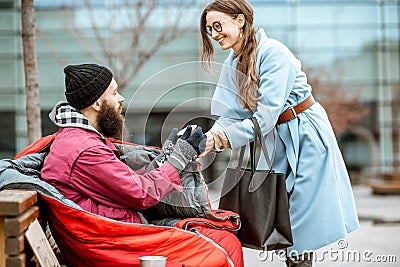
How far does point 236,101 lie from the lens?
360cm

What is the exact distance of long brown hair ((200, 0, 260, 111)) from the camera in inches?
137

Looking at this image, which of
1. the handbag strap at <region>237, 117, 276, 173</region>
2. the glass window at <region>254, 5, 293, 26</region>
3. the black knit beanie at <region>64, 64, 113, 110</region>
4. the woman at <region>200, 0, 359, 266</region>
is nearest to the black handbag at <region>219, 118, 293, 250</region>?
the handbag strap at <region>237, 117, 276, 173</region>

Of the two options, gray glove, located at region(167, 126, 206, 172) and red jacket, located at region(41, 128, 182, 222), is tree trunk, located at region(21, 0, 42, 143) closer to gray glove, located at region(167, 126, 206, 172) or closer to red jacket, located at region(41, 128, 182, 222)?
red jacket, located at region(41, 128, 182, 222)

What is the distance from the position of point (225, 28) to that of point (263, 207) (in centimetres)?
91

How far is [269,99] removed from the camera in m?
3.40

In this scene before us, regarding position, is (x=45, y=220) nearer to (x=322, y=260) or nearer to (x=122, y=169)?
(x=122, y=169)

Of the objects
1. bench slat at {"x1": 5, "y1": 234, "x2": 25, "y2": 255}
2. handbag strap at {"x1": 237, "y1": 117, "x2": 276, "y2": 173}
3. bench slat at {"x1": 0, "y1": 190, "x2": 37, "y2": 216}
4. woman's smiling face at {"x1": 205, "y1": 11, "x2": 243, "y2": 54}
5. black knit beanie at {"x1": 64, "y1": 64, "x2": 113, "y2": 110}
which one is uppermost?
woman's smiling face at {"x1": 205, "y1": 11, "x2": 243, "y2": 54}

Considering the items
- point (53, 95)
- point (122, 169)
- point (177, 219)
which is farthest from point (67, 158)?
point (53, 95)

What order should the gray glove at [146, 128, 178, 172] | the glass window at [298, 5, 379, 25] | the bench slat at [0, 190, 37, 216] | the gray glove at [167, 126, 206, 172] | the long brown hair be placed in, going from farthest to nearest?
the glass window at [298, 5, 379, 25] → the long brown hair → the gray glove at [146, 128, 178, 172] → the gray glove at [167, 126, 206, 172] → the bench slat at [0, 190, 37, 216]

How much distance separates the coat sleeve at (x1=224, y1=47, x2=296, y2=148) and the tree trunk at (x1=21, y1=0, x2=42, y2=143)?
2.55 m

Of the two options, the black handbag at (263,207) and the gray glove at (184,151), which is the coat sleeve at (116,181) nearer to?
the gray glove at (184,151)

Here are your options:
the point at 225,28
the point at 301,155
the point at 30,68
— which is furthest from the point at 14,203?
the point at 30,68

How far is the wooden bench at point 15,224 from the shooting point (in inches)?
106

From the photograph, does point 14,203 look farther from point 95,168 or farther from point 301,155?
point 301,155
